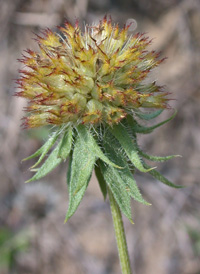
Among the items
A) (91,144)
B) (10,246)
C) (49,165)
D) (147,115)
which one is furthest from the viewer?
(10,246)

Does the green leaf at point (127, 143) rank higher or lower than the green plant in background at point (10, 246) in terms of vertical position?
higher

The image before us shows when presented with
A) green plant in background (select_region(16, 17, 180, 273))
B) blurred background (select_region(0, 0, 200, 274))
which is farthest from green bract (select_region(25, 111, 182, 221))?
blurred background (select_region(0, 0, 200, 274))

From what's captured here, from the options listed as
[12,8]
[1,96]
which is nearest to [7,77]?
[1,96]

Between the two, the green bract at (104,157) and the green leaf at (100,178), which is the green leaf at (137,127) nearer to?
the green bract at (104,157)

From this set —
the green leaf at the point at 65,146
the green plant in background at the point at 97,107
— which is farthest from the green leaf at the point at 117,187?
the green leaf at the point at 65,146

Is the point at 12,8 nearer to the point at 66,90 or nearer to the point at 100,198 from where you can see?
the point at 100,198

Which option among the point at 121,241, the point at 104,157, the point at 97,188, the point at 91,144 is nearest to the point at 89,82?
the point at 91,144

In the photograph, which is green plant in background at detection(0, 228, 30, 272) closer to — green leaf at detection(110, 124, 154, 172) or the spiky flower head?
the spiky flower head

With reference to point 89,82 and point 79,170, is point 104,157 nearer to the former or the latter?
point 79,170
